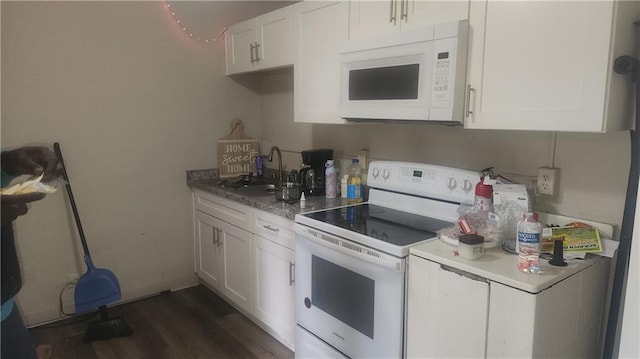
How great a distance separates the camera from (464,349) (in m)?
1.42

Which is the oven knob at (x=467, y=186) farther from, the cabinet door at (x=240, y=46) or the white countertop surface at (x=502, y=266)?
the cabinet door at (x=240, y=46)

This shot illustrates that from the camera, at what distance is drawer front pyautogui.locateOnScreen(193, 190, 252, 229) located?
2.58 m

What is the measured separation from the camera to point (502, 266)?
4.53ft

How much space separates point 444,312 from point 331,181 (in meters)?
1.14

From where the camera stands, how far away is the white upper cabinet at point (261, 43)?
99.1 inches

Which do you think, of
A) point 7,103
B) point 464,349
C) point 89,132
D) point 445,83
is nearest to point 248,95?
point 89,132

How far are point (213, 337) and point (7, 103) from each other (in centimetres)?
181

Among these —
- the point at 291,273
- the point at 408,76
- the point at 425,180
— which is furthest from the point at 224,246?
the point at 408,76

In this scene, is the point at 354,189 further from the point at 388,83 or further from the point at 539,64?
the point at 539,64

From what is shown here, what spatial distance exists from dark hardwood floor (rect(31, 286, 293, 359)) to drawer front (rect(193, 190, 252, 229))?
0.65 meters

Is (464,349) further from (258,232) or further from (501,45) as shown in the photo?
(258,232)

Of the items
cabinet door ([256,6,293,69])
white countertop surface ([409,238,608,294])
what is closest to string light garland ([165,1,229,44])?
cabinet door ([256,6,293,69])

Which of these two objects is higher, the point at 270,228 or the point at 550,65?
the point at 550,65

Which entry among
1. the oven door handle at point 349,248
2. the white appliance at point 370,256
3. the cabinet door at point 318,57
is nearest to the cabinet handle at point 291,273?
the white appliance at point 370,256
